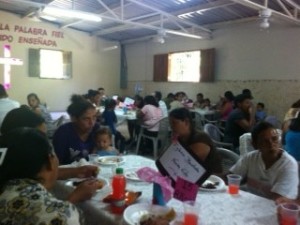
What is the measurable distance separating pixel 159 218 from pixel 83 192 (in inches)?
18.8

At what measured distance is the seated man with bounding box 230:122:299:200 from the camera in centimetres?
181

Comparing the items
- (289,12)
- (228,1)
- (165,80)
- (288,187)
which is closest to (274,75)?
(289,12)

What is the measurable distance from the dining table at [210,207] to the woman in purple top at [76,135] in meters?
0.61

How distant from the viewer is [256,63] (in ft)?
25.1

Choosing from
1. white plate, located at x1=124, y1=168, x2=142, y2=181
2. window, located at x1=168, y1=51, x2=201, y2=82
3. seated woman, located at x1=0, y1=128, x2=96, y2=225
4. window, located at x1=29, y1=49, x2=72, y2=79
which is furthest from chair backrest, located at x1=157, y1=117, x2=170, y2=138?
window, located at x1=29, y1=49, x2=72, y2=79

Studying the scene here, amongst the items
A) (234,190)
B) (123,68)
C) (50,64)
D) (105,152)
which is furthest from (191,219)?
(123,68)

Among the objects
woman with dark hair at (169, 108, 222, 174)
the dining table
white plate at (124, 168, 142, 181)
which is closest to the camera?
the dining table

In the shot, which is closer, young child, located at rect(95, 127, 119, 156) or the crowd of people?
the crowd of people

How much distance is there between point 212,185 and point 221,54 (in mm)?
7049

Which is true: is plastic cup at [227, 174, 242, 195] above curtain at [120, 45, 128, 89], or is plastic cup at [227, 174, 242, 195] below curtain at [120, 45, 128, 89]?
below

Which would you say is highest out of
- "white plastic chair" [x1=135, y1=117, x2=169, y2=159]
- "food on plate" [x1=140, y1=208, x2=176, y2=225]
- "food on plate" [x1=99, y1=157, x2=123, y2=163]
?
"food on plate" [x1=140, y1=208, x2=176, y2=225]

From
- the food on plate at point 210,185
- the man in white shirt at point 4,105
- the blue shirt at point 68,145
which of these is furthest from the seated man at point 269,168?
the man in white shirt at point 4,105

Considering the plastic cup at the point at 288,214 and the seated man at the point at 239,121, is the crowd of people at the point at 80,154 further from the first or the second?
the plastic cup at the point at 288,214

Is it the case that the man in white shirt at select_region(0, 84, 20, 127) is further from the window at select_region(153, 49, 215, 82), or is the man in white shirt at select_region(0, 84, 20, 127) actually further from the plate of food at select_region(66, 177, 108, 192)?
the window at select_region(153, 49, 215, 82)
